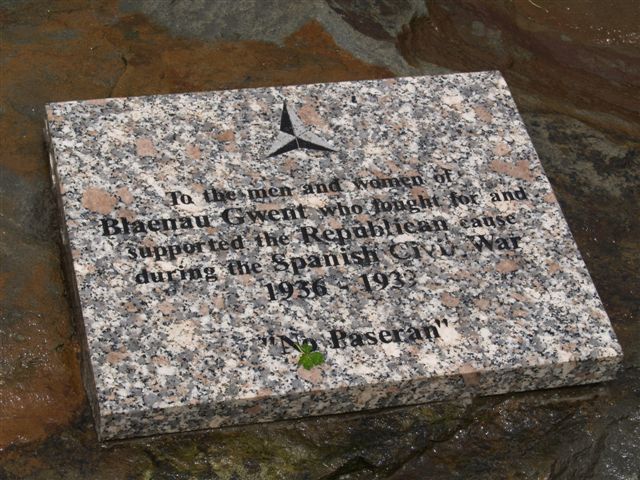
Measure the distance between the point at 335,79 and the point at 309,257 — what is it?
1.19 meters

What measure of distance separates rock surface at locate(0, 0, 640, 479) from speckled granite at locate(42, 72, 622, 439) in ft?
0.32

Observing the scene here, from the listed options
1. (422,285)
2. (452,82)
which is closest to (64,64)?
(452,82)

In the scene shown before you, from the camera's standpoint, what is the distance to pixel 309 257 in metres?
3.88

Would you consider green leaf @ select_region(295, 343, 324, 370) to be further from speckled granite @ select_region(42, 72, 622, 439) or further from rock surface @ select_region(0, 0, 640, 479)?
rock surface @ select_region(0, 0, 640, 479)

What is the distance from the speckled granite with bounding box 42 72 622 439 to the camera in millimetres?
3627

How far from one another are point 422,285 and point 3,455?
1.23m

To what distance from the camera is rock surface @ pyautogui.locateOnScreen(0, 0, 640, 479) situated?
12.2ft

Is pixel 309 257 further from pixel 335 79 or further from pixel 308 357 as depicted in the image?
pixel 335 79

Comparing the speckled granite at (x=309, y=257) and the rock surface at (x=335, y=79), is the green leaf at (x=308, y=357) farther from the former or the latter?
the rock surface at (x=335, y=79)

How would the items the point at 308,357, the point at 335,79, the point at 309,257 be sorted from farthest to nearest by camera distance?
1. the point at 335,79
2. the point at 309,257
3. the point at 308,357

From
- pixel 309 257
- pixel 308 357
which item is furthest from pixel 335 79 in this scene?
pixel 308 357

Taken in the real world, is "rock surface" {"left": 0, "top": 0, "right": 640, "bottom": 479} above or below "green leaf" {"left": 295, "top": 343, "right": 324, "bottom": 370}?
below

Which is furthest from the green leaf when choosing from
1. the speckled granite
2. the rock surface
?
the rock surface

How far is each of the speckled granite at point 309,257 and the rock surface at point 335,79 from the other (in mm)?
99
